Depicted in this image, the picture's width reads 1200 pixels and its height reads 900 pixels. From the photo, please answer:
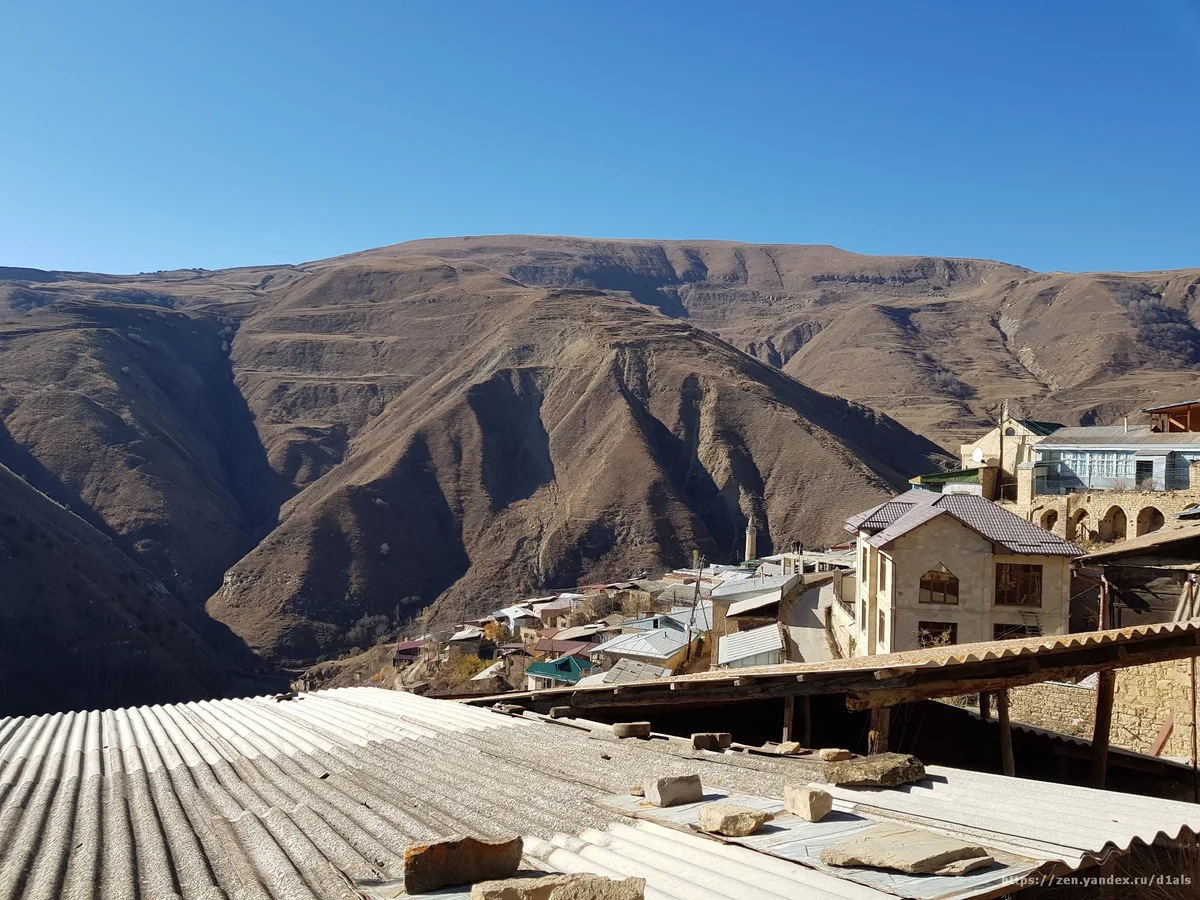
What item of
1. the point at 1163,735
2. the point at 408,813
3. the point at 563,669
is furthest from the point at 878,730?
the point at 563,669

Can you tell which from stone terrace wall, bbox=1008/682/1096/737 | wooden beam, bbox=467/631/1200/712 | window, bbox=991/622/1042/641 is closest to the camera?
wooden beam, bbox=467/631/1200/712

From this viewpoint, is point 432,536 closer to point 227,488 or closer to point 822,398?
point 227,488

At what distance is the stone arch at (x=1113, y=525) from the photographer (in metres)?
22.9

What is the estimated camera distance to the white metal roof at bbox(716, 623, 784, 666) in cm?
2003

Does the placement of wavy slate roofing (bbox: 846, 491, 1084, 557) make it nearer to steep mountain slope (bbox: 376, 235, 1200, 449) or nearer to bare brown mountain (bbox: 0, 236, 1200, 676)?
bare brown mountain (bbox: 0, 236, 1200, 676)

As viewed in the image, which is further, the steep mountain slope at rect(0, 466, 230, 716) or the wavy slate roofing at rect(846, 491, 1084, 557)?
the steep mountain slope at rect(0, 466, 230, 716)

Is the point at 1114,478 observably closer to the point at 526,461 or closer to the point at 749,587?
the point at 749,587

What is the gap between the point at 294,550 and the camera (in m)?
59.7

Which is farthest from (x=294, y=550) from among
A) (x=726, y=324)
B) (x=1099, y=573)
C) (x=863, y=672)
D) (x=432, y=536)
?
(x=726, y=324)

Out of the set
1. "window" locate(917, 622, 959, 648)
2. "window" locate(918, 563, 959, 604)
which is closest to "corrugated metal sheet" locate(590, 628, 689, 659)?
"window" locate(917, 622, 959, 648)

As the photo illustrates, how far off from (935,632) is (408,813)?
12087 mm

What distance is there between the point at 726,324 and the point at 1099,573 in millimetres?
152987

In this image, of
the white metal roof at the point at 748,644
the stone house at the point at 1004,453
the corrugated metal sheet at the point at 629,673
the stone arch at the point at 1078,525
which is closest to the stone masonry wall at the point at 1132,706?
the white metal roof at the point at 748,644

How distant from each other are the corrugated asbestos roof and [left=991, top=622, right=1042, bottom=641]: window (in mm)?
9551
